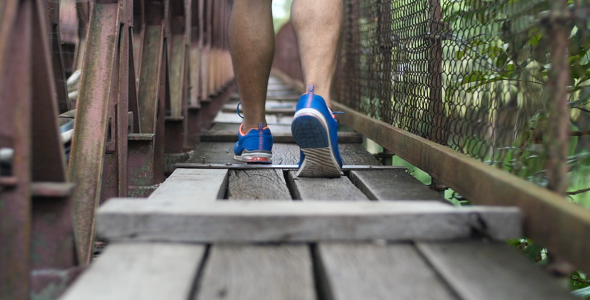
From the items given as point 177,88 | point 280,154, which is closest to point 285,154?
point 280,154

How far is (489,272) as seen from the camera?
3.59 feet

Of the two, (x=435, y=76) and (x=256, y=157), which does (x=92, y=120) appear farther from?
Answer: (x=435, y=76)

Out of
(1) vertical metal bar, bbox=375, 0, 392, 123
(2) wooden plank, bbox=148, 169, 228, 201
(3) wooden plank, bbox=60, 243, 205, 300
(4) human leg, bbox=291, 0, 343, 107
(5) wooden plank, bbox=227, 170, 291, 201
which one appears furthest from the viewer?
(1) vertical metal bar, bbox=375, 0, 392, 123

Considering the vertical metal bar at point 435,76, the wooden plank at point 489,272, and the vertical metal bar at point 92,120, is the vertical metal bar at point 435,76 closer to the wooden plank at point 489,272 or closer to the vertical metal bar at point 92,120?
the wooden plank at point 489,272

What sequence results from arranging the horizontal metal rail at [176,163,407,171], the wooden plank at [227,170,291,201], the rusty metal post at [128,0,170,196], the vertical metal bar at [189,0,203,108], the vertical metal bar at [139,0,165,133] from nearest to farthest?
the wooden plank at [227,170,291,201] → the horizontal metal rail at [176,163,407,171] → the rusty metal post at [128,0,170,196] → the vertical metal bar at [139,0,165,133] → the vertical metal bar at [189,0,203,108]

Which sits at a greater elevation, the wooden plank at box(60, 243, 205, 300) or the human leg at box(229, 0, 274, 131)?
the human leg at box(229, 0, 274, 131)

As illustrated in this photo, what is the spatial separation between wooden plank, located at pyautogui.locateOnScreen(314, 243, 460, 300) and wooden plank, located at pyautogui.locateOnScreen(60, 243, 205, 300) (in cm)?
25

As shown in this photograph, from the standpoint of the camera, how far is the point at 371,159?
2652 millimetres

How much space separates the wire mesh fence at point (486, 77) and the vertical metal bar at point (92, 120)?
1.15 meters

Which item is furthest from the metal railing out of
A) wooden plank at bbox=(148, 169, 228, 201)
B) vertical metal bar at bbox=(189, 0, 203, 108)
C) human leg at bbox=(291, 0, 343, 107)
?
vertical metal bar at bbox=(189, 0, 203, 108)

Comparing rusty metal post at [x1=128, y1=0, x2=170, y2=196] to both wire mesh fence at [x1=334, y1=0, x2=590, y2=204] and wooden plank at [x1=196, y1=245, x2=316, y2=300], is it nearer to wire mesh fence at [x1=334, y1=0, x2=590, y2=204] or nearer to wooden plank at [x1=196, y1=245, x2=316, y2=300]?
wire mesh fence at [x1=334, y1=0, x2=590, y2=204]

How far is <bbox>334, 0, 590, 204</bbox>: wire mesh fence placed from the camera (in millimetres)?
1573

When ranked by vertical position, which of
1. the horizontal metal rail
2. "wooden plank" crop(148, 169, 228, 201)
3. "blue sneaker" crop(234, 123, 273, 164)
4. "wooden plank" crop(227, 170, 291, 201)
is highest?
"blue sneaker" crop(234, 123, 273, 164)

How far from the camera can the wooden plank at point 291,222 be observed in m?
1.20
